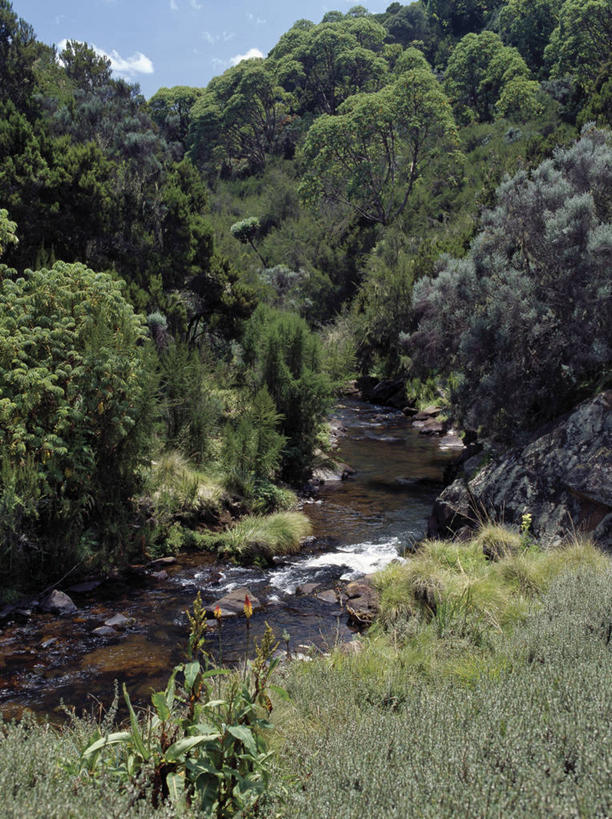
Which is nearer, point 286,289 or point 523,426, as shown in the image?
point 523,426

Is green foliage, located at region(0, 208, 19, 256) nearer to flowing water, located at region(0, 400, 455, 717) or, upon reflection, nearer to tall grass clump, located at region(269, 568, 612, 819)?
flowing water, located at region(0, 400, 455, 717)

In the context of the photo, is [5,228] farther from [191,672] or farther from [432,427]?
[432,427]

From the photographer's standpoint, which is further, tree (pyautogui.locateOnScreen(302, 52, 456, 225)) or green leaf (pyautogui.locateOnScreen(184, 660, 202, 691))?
tree (pyautogui.locateOnScreen(302, 52, 456, 225))

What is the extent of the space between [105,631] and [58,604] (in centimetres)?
103

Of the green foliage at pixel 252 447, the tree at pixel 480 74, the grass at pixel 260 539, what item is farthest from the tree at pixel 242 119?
the grass at pixel 260 539

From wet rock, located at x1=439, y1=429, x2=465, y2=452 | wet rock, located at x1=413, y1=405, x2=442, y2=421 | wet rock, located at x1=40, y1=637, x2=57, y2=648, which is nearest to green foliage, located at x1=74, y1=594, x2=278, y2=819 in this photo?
wet rock, located at x1=40, y1=637, x2=57, y2=648

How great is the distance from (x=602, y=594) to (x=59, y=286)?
326 inches

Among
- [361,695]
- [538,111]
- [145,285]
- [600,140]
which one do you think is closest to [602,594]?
[361,695]

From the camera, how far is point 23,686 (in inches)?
231

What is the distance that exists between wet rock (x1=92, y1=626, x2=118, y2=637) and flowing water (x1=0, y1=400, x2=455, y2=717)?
62 mm

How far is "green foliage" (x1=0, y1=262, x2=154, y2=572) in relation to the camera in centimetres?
790

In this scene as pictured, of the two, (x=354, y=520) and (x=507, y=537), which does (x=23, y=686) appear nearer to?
(x=507, y=537)

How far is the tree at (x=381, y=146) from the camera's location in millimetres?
35562

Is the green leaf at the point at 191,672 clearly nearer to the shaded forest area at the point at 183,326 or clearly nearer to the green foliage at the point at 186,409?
the shaded forest area at the point at 183,326
